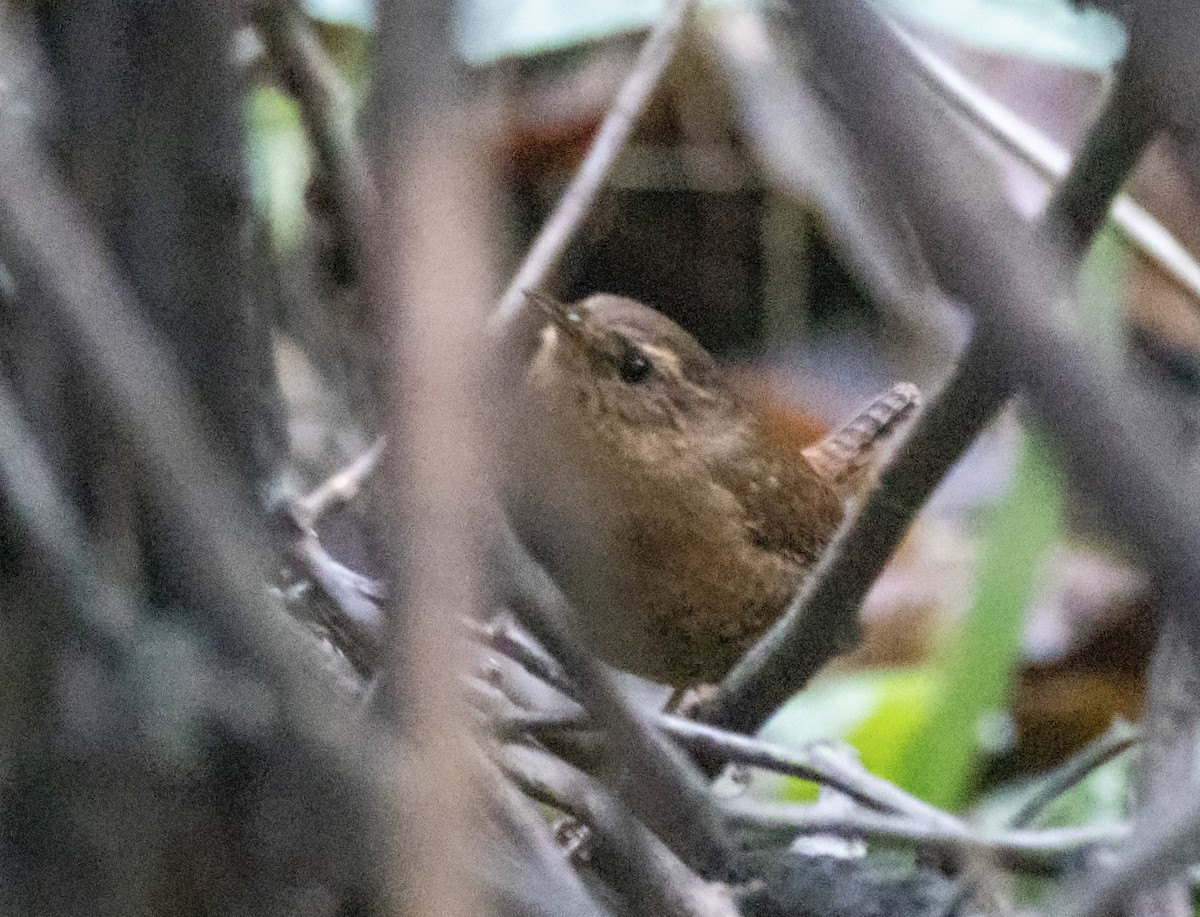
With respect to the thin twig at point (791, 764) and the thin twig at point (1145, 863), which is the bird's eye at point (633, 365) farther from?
the thin twig at point (1145, 863)

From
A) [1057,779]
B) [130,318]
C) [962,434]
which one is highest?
[130,318]

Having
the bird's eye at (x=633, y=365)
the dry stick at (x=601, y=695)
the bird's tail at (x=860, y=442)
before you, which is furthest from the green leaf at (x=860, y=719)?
→ the dry stick at (x=601, y=695)

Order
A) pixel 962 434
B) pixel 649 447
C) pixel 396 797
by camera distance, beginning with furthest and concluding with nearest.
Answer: pixel 649 447 → pixel 962 434 → pixel 396 797

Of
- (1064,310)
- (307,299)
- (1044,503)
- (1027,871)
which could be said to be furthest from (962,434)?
(307,299)

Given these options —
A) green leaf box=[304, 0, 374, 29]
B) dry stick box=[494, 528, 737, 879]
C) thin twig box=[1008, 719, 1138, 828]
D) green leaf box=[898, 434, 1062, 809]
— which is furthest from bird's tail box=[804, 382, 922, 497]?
dry stick box=[494, 528, 737, 879]

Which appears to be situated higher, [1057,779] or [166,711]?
[166,711]

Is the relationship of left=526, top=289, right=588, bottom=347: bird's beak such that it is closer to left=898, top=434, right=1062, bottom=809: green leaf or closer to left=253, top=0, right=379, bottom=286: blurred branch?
left=898, top=434, right=1062, bottom=809: green leaf

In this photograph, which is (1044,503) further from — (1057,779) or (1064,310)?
(1064,310)
